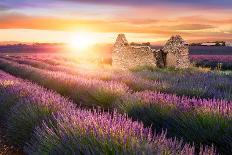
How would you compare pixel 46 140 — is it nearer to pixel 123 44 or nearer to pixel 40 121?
pixel 40 121

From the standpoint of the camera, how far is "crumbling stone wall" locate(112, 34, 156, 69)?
29508 millimetres

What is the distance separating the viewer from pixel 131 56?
2958 centimetres

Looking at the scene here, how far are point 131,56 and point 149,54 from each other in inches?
45.5

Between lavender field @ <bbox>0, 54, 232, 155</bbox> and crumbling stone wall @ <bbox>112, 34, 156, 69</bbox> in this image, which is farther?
crumbling stone wall @ <bbox>112, 34, 156, 69</bbox>

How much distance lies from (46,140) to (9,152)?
208cm

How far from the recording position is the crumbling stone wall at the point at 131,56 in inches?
1162

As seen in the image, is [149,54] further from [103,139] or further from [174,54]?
[103,139]

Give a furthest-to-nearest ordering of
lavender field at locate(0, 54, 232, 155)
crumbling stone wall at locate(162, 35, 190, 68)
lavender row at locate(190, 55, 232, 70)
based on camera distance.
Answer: lavender row at locate(190, 55, 232, 70)
crumbling stone wall at locate(162, 35, 190, 68)
lavender field at locate(0, 54, 232, 155)

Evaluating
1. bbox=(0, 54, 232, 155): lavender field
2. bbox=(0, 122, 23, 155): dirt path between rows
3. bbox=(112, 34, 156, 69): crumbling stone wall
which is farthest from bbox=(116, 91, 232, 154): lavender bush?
bbox=(112, 34, 156, 69): crumbling stone wall

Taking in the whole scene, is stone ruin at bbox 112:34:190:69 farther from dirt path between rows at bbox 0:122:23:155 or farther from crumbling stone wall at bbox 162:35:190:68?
dirt path between rows at bbox 0:122:23:155

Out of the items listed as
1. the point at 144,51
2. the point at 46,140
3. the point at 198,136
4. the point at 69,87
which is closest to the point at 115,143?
the point at 46,140

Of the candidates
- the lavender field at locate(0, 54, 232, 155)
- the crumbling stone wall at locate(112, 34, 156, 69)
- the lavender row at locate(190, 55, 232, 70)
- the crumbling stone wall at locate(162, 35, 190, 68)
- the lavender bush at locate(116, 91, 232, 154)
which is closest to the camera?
the lavender field at locate(0, 54, 232, 155)

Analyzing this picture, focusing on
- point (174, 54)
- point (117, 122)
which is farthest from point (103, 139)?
point (174, 54)

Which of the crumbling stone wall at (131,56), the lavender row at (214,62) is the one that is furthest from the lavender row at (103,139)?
the lavender row at (214,62)
